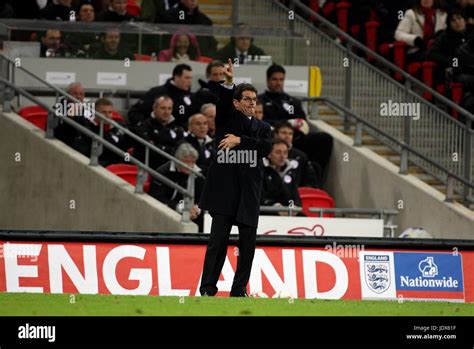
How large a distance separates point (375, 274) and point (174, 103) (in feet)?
17.1

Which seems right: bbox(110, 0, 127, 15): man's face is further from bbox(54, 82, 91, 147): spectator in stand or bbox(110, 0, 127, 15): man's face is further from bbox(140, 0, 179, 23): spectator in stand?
bbox(54, 82, 91, 147): spectator in stand

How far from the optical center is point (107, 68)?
20188 millimetres

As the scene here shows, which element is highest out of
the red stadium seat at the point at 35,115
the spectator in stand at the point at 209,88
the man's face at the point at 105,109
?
the spectator in stand at the point at 209,88

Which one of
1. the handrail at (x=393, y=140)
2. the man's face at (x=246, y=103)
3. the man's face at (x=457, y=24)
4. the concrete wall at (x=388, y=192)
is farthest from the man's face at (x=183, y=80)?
the man's face at (x=246, y=103)

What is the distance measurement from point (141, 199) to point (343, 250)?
3622 millimetres

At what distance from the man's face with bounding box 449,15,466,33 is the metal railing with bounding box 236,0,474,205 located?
3.11ft

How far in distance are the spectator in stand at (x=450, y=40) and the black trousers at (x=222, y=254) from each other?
9114 millimetres

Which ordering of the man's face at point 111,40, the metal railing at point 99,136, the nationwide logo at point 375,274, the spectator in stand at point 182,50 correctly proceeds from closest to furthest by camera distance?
the nationwide logo at point 375,274 < the metal railing at point 99,136 < the man's face at point 111,40 < the spectator in stand at point 182,50

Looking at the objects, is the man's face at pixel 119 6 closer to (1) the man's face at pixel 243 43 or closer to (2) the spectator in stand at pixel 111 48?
(2) the spectator in stand at pixel 111 48

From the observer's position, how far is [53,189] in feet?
60.9

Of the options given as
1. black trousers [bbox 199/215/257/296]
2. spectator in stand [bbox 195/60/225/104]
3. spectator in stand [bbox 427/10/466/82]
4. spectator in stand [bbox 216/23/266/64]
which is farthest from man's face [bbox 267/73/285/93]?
black trousers [bbox 199/215/257/296]

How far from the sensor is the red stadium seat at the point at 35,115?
1930cm

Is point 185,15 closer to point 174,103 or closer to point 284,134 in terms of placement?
point 174,103

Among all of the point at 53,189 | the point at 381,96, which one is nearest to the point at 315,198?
the point at 381,96
